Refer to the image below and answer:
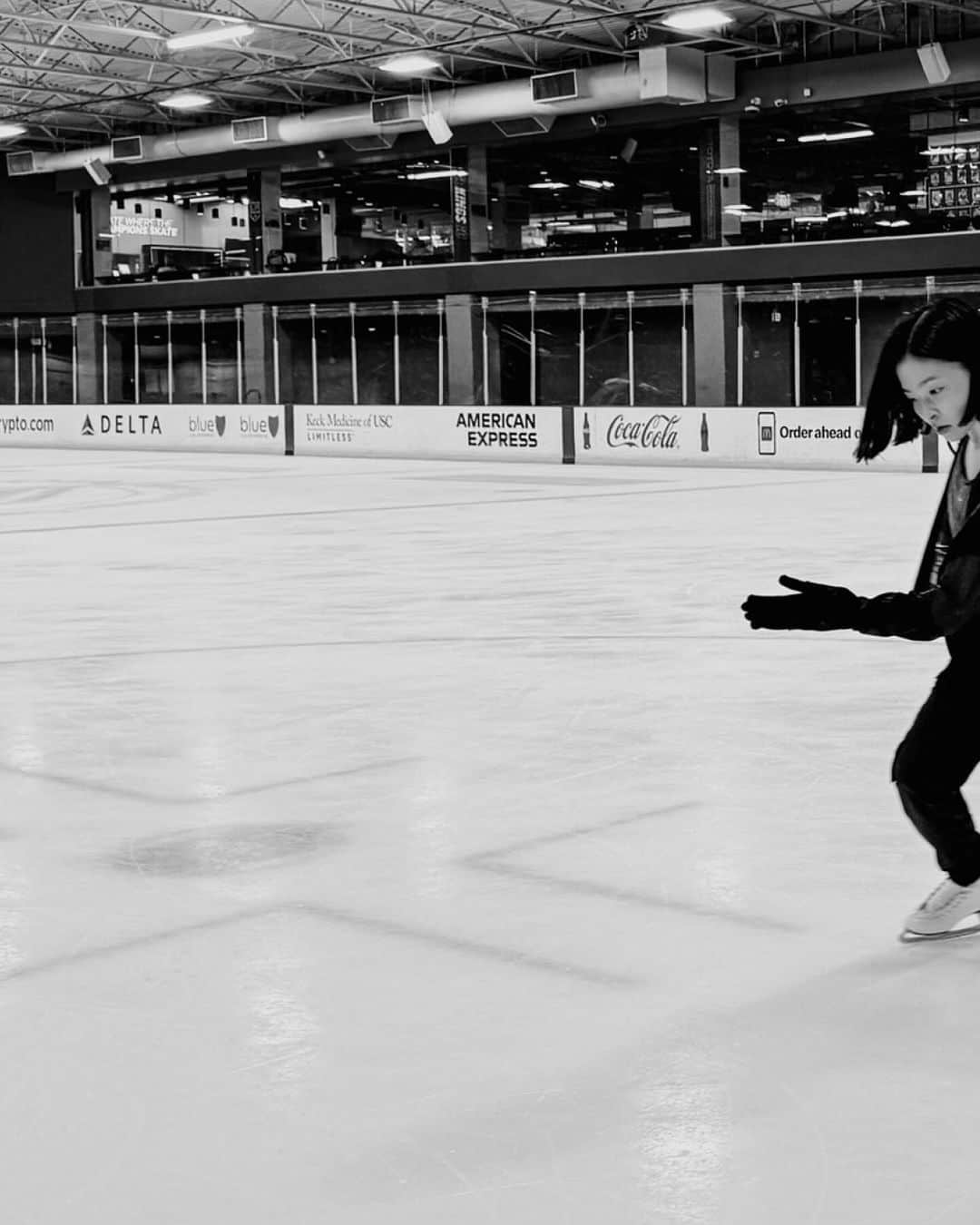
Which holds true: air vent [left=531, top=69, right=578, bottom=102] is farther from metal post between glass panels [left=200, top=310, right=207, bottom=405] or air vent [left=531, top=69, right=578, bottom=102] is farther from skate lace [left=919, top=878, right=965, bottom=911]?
skate lace [left=919, top=878, right=965, bottom=911]

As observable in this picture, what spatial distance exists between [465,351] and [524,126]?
197 inches

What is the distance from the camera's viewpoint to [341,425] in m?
34.3

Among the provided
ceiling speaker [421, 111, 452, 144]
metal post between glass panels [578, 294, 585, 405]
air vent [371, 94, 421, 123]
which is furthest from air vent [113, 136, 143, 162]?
metal post between glass panels [578, 294, 585, 405]

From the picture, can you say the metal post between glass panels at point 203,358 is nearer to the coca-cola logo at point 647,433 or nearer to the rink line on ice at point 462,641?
the coca-cola logo at point 647,433

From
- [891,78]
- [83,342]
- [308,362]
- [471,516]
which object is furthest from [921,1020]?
[83,342]

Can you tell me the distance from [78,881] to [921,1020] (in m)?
2.30

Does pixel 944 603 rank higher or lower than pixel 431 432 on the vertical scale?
lower

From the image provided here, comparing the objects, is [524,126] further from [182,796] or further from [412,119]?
[182,796]

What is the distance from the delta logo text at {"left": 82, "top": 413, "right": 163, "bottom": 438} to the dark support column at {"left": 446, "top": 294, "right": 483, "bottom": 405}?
6.59 metres

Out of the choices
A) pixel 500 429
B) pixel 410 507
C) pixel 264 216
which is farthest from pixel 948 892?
pixel 264 216

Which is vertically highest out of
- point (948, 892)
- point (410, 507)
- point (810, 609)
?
point (810, 609)

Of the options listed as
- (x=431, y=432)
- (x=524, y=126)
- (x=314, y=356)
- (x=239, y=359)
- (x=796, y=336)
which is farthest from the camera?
(x=239, y=359)

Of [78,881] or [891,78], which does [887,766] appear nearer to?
[78,881]

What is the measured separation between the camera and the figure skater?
3.56m
